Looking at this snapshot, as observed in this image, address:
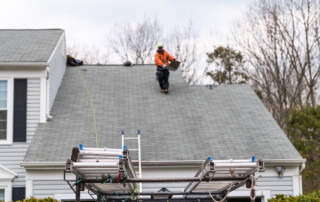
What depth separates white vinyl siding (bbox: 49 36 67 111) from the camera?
12.6m

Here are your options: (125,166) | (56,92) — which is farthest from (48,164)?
(125,166)

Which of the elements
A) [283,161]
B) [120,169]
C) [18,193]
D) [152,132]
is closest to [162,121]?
[152,132]

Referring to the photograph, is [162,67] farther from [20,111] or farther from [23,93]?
[20,111]

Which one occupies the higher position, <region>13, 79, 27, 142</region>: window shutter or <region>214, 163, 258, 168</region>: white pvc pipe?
<region>13, 79, 27, 142</region>: window shutter

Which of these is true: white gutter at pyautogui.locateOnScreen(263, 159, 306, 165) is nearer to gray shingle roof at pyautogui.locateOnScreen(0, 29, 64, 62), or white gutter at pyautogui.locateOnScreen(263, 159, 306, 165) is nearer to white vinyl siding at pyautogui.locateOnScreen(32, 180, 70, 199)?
white vinyl siding at pyautogui.locateOnScreen(32, 180, 70, 199)

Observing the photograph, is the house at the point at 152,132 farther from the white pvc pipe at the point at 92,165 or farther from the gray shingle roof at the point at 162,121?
the white pvc pipe at the point at 92,165

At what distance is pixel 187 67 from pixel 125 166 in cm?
2302

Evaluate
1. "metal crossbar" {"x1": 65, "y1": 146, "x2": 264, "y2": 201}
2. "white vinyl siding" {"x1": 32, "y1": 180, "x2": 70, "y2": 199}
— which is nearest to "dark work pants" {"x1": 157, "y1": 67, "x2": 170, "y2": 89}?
"white vinyl siding" {"x1": 32, "y1": 180, "x2": 70, "y2": 199}

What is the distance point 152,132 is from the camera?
459 inches

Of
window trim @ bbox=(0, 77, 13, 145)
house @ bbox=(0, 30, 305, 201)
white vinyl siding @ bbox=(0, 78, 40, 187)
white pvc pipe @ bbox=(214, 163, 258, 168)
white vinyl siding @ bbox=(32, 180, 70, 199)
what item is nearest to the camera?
white pvc pipe @ bbox=(214, 163, 258, 168)

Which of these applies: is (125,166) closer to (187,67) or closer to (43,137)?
(43,137)

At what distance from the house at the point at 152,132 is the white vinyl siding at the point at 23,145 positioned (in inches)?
1.0

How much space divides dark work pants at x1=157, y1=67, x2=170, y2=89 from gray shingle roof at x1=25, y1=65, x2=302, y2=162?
0.35 metres

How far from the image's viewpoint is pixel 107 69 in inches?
626
